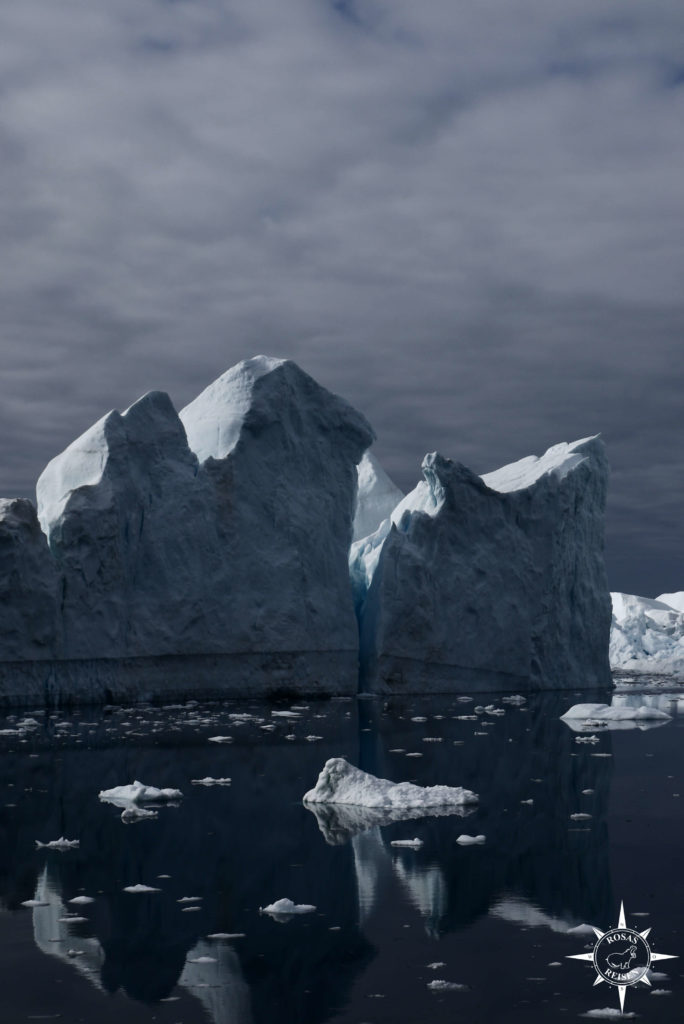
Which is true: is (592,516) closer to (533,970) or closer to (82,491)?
(82,491)

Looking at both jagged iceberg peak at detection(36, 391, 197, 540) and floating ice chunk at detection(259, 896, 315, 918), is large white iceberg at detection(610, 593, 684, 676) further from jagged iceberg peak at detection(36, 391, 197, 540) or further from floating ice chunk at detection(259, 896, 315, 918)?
floating ice chunk at detection(259, 896, 315, 918)

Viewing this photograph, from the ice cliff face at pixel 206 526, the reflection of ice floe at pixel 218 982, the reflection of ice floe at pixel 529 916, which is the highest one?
the ice cliff face at pixel 206 526

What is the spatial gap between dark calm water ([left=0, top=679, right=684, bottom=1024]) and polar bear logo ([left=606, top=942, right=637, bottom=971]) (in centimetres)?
12

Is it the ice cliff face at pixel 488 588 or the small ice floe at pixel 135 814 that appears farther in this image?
the ice cliff face at pixel 488 588

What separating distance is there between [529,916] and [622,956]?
2.03 ft

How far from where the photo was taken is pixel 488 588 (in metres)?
19.8

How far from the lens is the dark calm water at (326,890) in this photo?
3.78m

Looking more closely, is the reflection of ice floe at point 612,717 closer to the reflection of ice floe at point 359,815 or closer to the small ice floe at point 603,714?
the small ice floe at point 603,714

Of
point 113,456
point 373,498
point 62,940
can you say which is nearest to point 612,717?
point 113,456

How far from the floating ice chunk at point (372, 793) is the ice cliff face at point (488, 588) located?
11.2m

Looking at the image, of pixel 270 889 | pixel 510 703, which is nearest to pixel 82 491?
pixel 510 703

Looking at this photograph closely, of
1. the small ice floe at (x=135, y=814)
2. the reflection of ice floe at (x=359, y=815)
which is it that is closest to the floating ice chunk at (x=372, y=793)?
the reflection of ice floe at (x=359, y=815)

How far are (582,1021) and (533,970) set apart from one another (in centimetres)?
51

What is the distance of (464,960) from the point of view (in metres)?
4.13
